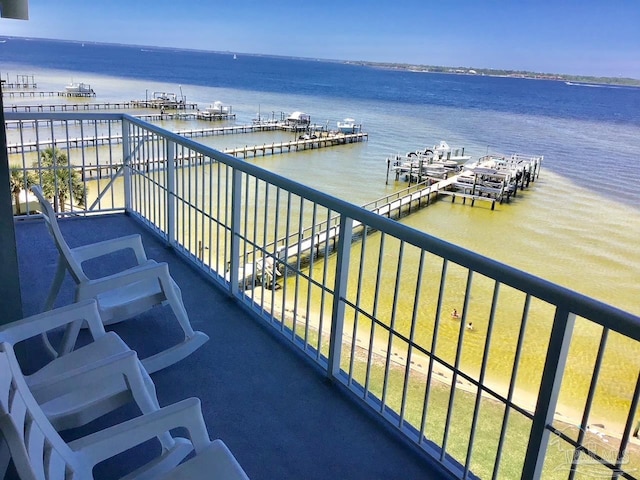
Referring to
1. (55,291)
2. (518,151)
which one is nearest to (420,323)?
(55,291)

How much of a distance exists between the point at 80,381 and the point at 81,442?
1.03 ft

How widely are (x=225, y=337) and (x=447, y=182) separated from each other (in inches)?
1015

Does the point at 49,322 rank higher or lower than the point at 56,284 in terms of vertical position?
higher

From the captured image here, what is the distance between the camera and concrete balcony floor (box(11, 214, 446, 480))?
80.4 inches

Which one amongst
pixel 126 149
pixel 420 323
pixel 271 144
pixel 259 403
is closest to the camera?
pixel 259 403

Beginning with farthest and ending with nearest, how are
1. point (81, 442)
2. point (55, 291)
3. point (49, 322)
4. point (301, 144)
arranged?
point (301, 144) → point (55, 291) → point (49, 322) → point (81, 442)

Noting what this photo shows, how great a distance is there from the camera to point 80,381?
1602 mm

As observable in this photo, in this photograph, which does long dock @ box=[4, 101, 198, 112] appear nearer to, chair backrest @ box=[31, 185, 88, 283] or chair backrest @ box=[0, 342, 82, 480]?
chair backrest @ box=[31, 185, 88, 283]

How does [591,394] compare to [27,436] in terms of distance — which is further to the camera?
[591,394]

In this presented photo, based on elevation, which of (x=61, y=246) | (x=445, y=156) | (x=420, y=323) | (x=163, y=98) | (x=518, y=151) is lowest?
(x=420, y=323)

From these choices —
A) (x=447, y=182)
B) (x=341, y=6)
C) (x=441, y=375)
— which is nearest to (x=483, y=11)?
(x=341, y=6)

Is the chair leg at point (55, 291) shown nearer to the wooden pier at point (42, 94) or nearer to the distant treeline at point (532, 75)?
the wooden pier at point (42, 94)

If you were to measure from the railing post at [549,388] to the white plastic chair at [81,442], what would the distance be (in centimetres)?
90

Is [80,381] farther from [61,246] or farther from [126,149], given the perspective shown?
[126,149]
